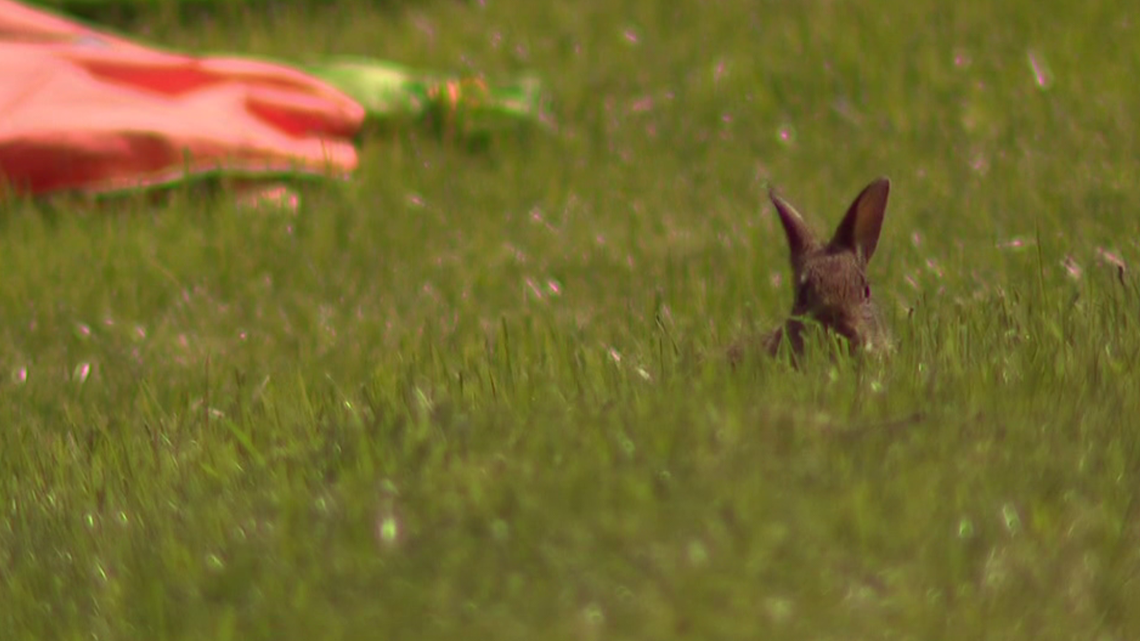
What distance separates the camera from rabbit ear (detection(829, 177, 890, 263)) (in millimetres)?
3957

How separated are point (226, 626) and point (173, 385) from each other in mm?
2098

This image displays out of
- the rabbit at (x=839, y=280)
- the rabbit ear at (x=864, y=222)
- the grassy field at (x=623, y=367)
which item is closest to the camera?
the grassy field at (x=623, y=367)

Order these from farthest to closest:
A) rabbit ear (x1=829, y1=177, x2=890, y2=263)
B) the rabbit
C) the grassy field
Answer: rabbit ear (x1=829, y1=177, x2=890, y2=263), the rabbit, the grassy field

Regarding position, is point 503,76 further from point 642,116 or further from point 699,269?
point 699,269

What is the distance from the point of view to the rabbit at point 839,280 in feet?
12.5

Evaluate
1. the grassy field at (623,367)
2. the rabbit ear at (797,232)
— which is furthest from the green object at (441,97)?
the rabbit ear at (797,232)

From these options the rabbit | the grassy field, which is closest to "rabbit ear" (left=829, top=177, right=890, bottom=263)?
the rabbit

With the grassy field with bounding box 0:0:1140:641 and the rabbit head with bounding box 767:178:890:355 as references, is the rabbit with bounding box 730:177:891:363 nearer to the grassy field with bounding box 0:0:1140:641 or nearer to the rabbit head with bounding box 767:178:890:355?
the rabbit head with bounding box 767:178:890:355

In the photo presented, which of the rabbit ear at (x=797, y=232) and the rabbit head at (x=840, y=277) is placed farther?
the rabbit ear at (x=797, y=232)

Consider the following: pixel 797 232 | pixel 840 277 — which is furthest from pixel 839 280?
pixel 797 232

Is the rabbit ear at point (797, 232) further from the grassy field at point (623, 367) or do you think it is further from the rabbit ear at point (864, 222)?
the grassy field at point (623, 367)

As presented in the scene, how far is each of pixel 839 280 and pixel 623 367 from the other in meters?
0.64

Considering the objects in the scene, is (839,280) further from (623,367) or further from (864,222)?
(623,367)

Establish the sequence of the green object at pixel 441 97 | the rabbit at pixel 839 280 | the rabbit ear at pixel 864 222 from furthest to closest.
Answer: the green object at pixel 441 97, the rabbit ear at pixel 864 222, the rabbit at pixel 839 280
